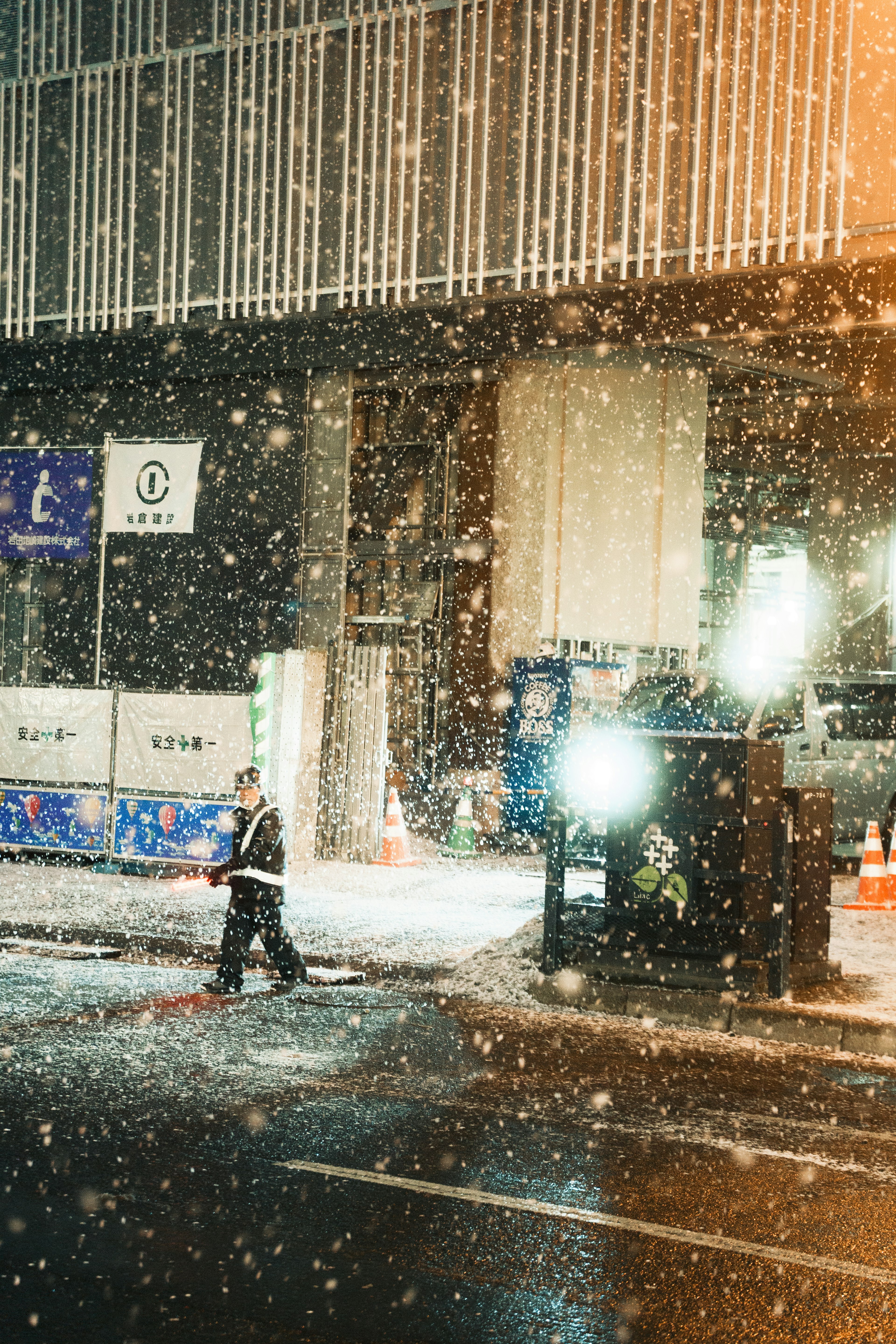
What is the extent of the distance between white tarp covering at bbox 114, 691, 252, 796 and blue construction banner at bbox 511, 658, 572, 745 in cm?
492

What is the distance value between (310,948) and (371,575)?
9265 mm

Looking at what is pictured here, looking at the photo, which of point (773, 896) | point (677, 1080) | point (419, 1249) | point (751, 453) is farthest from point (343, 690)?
point (751, 453)

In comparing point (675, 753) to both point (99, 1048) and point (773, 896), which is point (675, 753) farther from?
point (99, 1048)

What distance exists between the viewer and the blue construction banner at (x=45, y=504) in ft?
64.3

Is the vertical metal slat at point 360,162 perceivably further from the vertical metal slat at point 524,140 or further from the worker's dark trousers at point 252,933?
the worker's dark trousers at point 252,933

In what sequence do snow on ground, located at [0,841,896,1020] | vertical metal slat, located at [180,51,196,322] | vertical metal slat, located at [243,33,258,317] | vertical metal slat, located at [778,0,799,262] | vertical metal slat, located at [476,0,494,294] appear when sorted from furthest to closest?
vertical metal slat, located at [180,51,196,322]
vertical metal slat, located at [243,33,258,317]
vertical metal slat, located at [476,0,494,294]
vertical metal slat, located at [778,0,799,262]
snow on ground, located at [0,841,896,1020]

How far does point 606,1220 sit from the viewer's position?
17.5 feet

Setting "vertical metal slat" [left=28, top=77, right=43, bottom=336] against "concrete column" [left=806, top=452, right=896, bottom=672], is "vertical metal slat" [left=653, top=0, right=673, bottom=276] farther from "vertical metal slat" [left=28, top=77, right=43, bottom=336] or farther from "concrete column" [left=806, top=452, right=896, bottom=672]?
"concrete column" [left=806, top=452, right=896, bottom=672]

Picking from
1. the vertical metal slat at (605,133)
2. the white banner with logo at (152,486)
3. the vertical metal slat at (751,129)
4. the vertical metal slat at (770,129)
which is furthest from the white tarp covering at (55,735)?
the vertical metal slat at (770,129)

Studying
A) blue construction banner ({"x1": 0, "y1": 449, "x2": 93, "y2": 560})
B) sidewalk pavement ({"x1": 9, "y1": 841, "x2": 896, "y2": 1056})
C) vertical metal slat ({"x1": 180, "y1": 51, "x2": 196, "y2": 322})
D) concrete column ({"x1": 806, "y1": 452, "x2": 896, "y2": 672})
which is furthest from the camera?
concrete column ({"x1": 806, "y1": 452, "x2": 896, "y2": 672})

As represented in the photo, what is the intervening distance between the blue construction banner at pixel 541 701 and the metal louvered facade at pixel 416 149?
4772mm

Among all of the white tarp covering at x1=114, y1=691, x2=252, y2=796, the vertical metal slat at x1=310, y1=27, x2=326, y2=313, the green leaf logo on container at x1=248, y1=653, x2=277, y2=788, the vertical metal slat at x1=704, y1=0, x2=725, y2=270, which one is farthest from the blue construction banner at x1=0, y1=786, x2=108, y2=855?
the vertical metal slat at x1=704, y1=0, x2=725, y2=270

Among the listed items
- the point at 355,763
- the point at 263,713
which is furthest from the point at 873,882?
the point at 263,713

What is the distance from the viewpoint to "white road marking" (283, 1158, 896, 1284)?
4.91 m
